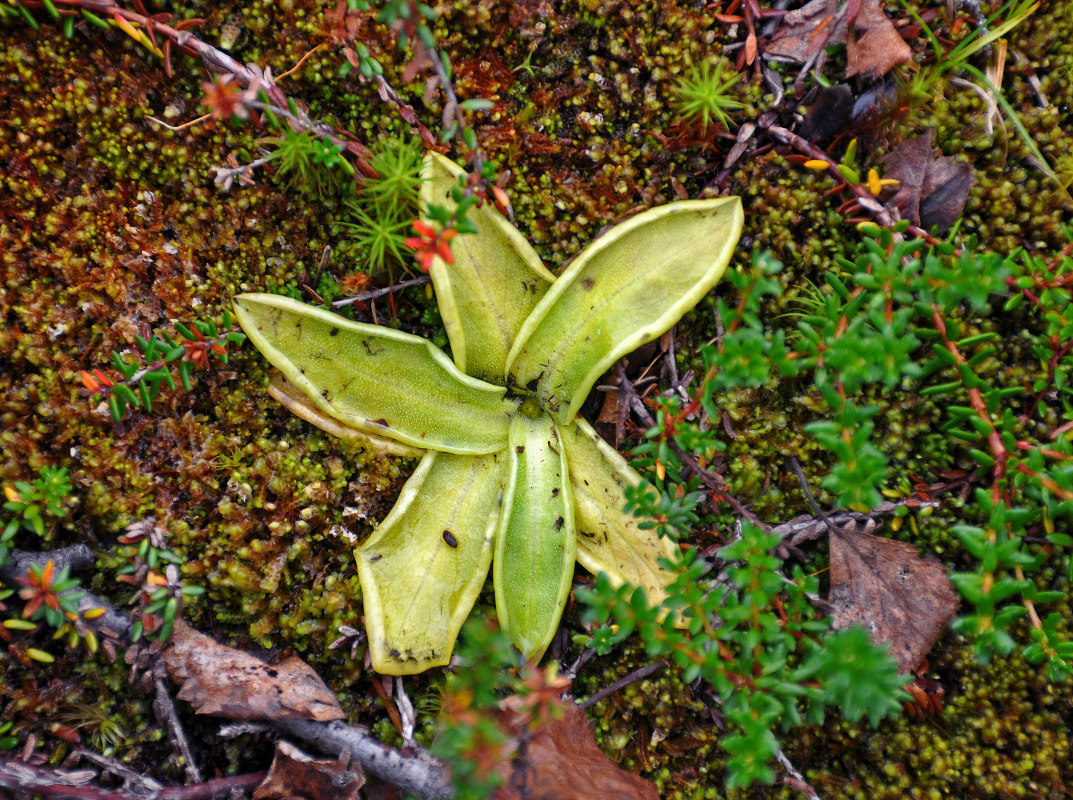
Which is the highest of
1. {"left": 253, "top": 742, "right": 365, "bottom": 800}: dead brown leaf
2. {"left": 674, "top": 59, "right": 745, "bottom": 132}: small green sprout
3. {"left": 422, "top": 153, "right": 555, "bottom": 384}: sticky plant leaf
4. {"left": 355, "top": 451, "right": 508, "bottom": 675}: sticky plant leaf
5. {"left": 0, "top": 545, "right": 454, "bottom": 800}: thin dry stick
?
{"left": 674, "top": 59, "right": 745, "bottom": 132}: small green sprout

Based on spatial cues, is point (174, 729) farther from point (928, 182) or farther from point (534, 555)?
point (928, 182)

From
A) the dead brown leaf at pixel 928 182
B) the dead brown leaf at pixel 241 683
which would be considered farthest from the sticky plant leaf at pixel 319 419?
the dead brown leaf at pixel 928 182

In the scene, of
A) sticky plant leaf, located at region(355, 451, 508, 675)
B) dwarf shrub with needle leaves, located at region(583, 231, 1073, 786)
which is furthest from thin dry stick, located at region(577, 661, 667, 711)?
sticky plant leaf, located at region(355, 451, 508, 675)

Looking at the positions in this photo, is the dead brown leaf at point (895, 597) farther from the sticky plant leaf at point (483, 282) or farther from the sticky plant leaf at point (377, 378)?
the sticky plant leaf at point (483, 282)

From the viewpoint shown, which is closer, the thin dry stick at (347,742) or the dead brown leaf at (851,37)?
the thin dry stick at (347,742)

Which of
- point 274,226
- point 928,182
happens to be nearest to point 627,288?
point 928,182

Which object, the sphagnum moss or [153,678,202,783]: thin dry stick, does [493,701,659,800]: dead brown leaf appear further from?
[153,678,202,783]: thin dry stick
